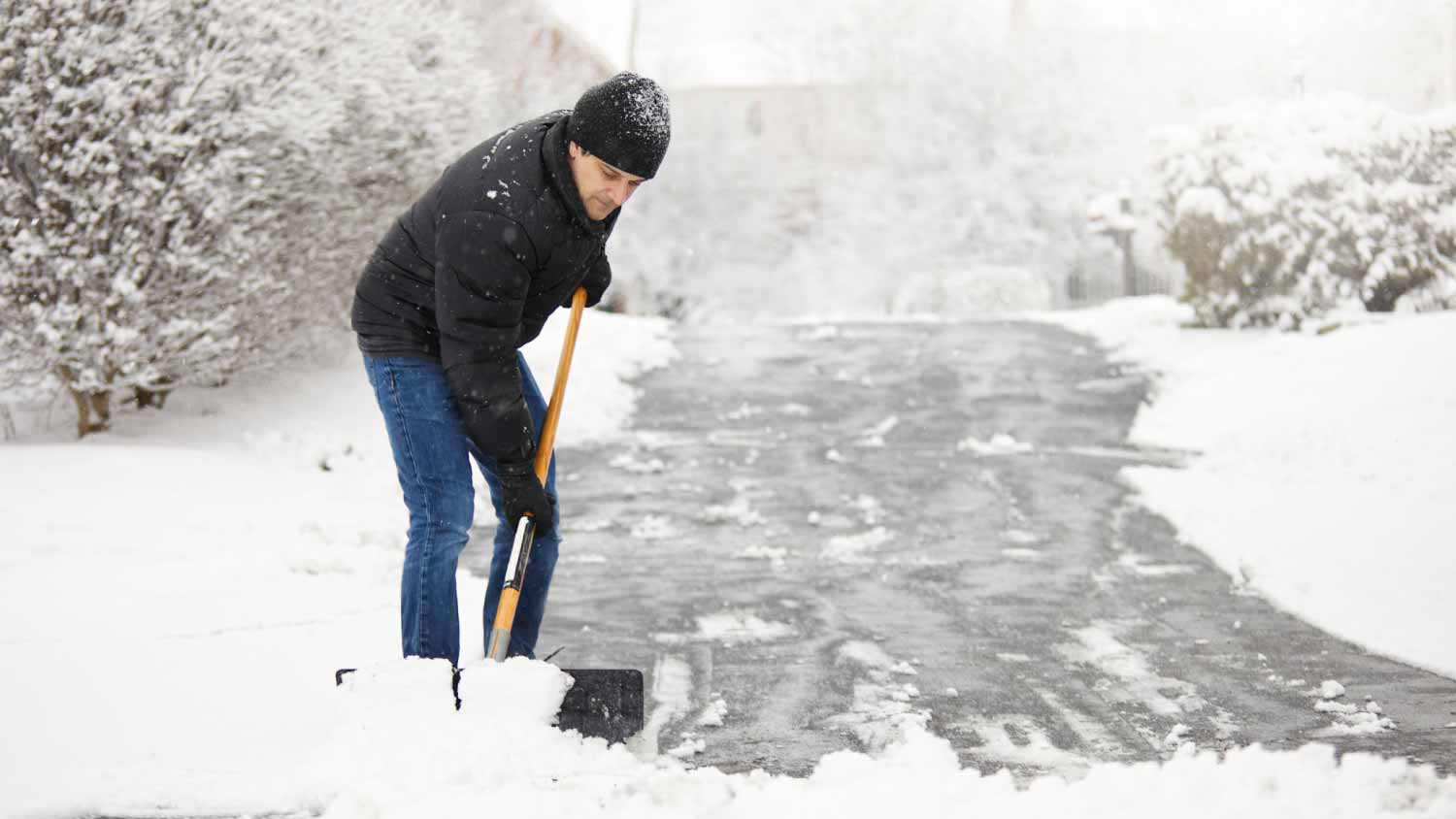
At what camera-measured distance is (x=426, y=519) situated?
376cm

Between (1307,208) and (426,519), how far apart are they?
10.8 m

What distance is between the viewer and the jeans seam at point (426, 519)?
12.2ft

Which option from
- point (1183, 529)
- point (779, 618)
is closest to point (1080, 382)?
point (1183, 529)

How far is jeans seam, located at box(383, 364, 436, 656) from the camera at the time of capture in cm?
373

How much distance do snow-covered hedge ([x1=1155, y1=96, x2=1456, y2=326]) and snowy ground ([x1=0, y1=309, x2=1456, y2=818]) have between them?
5.98 m

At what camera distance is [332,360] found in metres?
10.7

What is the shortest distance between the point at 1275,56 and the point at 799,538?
1028 inches

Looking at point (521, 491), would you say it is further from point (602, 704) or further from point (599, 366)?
point (599, 366)

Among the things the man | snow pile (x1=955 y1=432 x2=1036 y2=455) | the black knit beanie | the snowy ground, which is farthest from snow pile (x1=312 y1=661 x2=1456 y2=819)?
snow pile (x1=955 y1=432 x2=1036 y2=455)

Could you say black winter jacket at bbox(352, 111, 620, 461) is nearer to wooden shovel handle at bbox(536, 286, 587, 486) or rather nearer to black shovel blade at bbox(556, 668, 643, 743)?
wooden shovel handle at bbox(536, 286, 587, 486)

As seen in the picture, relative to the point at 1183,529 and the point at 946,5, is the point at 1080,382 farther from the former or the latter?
the point at 946,5

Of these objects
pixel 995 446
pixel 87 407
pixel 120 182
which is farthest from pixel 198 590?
pixel 995 446

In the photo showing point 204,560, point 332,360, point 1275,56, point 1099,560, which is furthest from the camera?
point 1275,56

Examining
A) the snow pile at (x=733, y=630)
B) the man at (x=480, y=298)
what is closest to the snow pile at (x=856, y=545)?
the snow pile at (x=733, y=630)
